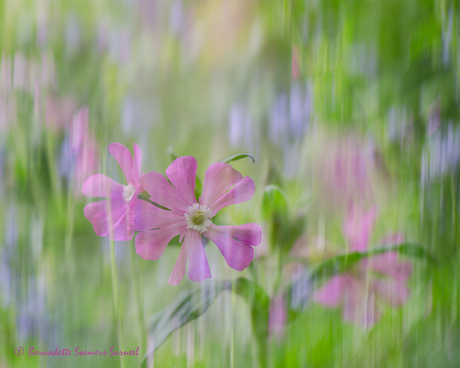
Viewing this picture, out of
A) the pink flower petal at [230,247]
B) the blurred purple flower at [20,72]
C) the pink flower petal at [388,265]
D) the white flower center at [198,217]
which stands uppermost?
the blurred purple flower at [20,72]

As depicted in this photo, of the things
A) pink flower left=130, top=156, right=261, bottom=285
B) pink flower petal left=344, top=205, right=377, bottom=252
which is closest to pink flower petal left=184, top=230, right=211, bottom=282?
pink flower left=130, top=156, right=261, bottom=285

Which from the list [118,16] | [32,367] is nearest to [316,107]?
[118,16]

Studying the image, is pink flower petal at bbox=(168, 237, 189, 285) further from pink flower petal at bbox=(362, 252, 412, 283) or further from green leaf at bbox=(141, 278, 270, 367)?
pink flower petal at bbox=(362, 252, 412, 283)

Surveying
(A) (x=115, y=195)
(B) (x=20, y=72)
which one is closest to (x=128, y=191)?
(A) (x=115, y=195)

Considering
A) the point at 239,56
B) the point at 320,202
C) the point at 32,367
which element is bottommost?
the point at 32,367

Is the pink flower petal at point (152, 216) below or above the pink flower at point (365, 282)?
above

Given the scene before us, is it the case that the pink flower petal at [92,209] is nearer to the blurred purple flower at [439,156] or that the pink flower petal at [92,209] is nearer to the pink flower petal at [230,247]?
the pink flower petal at [230,247]

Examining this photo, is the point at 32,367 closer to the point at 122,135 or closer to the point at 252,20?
the point at 122,135

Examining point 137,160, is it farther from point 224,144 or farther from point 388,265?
point 388,265

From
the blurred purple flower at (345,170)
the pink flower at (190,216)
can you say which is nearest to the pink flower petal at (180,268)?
the pink flower at (190,216)

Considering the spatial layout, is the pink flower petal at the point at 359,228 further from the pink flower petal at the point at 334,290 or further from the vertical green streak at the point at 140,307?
the vertical green streak at the point at 140,307
